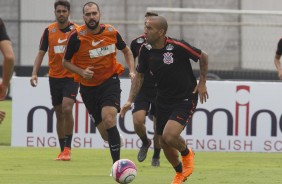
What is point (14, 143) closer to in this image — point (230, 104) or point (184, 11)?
point (230, 104)

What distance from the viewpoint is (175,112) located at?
12.4 meters

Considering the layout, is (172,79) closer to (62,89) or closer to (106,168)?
(106,168)

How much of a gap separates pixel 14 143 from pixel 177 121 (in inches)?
292

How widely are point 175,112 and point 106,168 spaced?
2830mm

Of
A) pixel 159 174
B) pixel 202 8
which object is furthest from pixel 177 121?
pixel 202 8

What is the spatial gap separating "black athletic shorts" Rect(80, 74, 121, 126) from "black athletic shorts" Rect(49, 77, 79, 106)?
6.69 ft

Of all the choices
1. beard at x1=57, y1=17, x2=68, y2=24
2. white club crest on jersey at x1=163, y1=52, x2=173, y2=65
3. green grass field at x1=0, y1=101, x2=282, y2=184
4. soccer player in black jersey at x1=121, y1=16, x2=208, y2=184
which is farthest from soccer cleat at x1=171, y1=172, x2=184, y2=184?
beard at x1=57, y1=17, x2=68, y2=24

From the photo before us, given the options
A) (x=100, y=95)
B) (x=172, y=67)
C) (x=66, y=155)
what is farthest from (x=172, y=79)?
(x=66, y=155)

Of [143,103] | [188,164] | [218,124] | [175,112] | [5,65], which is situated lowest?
[218,124]

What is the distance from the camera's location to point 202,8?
32.0 metres

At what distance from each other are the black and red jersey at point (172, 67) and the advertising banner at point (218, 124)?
6310 millimetres

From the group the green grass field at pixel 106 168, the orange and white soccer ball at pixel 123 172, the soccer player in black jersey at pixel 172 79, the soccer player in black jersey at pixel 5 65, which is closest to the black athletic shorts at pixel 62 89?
the green grass field at pixel 106 168

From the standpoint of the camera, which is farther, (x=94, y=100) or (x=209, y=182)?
(x=94, y=100)

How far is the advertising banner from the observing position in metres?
18.9
